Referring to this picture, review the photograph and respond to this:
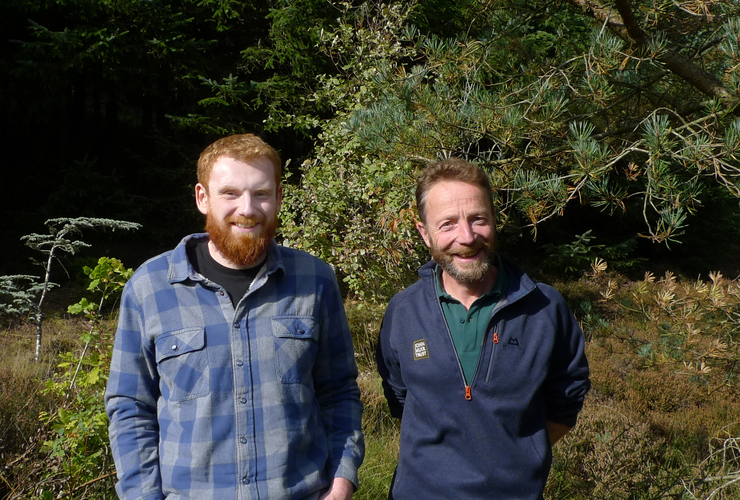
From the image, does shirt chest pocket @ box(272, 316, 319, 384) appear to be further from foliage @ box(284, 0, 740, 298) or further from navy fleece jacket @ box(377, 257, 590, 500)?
foliage @ box(284, 0, 740, 298)

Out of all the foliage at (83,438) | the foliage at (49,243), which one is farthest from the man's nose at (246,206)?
the foliage at (49,243)

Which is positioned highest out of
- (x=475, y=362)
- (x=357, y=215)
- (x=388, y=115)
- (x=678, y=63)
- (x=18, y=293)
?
(x=678, y=63)

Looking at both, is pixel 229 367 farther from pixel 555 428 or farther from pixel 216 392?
pixel 555 428

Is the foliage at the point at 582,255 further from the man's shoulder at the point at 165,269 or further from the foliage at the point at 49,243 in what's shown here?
the man's shoulder at the point at 165,269

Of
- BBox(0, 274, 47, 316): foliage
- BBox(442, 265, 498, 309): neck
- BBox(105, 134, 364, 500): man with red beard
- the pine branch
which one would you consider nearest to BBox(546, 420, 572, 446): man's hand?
BBox(442, 265, 498, 309): neck

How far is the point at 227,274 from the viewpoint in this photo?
184cm

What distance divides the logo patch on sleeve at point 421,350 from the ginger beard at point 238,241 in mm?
566

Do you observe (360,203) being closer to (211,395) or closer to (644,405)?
(644,405)

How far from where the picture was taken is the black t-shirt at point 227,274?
1812mm

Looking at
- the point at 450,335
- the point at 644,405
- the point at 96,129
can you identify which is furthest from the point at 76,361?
the point at 96,129

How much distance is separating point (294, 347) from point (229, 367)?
193 millimetres

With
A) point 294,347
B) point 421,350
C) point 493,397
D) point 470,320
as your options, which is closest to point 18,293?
point 294,347

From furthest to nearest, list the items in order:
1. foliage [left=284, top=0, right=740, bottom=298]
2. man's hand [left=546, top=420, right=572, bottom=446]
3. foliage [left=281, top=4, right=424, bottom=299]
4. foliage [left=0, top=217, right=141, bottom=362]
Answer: foliage [left=281, top=4, right=424, bottom=299] < foliage [left=0, top=217, right=141, bottom=362] < foliage [left=284, top=0, right=740, bottom=298] < man's hand [left=546, top=420, right=572, bottom=446]

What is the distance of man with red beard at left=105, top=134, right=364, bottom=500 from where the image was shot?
1.68 metres
